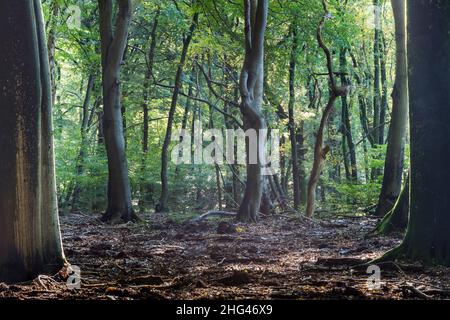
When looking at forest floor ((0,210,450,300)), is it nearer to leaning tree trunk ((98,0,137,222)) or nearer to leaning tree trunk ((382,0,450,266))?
leaning tree trunk ((382,0,450,266))

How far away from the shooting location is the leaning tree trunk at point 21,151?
5.02 m

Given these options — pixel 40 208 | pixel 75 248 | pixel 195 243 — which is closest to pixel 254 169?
pixel 195 243

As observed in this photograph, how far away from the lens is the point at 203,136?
2831 centimetres

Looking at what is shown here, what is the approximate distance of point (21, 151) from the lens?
5102 mm

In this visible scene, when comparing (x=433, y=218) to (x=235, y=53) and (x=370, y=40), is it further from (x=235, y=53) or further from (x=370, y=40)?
(x=370, y=40)

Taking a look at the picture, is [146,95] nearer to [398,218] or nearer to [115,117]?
[115,117]

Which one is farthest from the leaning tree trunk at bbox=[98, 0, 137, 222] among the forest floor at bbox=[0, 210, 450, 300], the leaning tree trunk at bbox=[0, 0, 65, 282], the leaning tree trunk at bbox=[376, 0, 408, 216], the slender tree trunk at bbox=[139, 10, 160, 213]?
the leaning tree trunk at bbox=[0, 0, 65, 282]

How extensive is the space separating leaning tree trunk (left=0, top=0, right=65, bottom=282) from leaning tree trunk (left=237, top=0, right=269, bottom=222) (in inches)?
284

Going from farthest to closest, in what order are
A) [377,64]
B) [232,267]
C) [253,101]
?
[377,64], [253,101], [232,267]

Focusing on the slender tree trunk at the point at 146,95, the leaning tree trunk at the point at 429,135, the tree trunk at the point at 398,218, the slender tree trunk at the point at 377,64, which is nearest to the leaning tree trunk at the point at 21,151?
the leaning tree trunk at the point at 429,135

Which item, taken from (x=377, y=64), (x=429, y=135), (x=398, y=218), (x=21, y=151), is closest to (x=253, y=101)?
(x=398, y=218)

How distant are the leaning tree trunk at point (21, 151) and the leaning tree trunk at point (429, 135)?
12.4ft

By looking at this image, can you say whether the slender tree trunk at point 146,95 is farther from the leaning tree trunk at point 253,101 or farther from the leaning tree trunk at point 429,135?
the leaning tree trunk at point 429,135

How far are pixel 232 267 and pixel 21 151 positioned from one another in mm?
2807
